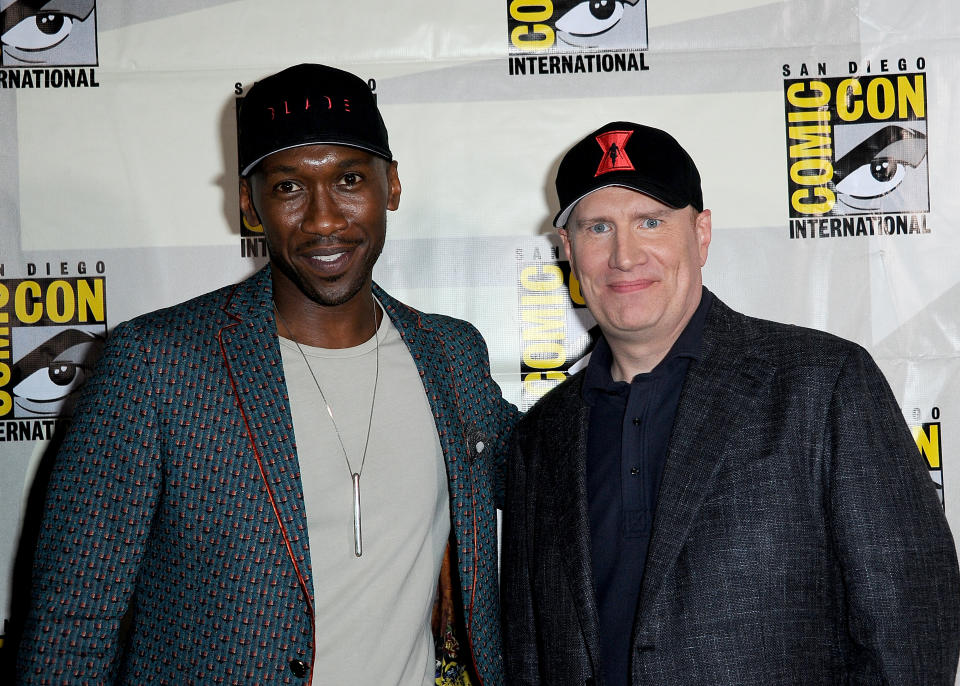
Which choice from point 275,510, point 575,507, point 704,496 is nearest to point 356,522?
point 275,510

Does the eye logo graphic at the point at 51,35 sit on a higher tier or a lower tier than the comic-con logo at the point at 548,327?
higher

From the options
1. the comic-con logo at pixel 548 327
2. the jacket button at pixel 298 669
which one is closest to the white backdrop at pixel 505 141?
the comic-con logo at pixel 548 327

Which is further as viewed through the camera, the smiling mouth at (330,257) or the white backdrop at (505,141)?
the white backdrop at (505,141)

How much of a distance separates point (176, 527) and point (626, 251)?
1.04 meters

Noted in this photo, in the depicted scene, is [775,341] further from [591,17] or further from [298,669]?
[591,17]

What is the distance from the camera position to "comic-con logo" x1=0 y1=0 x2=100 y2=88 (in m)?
2.50

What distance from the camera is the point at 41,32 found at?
8.22 feet

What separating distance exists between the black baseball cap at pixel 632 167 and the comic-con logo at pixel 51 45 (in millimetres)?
1638

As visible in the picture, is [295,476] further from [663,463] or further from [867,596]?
[867,596]

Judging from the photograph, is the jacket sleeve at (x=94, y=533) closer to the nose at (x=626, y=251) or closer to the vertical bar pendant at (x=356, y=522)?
the vertical bar pendant at (x=356, y=522)

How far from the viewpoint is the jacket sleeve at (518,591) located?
5.94 feet

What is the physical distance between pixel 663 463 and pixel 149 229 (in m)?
1.74

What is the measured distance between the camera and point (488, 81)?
251cm

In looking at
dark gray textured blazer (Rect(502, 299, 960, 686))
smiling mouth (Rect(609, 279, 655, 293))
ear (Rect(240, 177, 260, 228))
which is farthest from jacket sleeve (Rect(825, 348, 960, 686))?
ear (Rect(240, 177, 260, 228))
